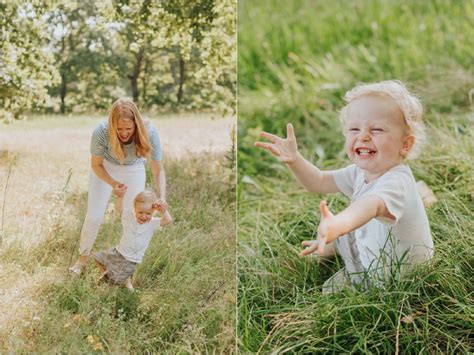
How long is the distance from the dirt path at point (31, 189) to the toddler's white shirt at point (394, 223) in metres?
0.98

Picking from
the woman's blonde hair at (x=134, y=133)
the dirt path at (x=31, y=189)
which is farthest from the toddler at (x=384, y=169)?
the dirt path at (x=31, y=189)

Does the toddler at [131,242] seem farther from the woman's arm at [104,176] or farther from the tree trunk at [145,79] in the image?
the tree trunk at [145,79]

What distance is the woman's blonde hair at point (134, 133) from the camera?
8.79 ft

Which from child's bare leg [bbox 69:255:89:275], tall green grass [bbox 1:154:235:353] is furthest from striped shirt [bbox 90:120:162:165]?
child's bare leg [bbox 69:255:89:275]

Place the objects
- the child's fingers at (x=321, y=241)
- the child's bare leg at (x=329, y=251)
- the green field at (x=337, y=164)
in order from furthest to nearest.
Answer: the child's bare leg at (x=329, y=251) → the green field at (x=337, y=164) → the child's fingers at (x=321, y=241)

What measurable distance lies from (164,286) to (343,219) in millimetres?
808

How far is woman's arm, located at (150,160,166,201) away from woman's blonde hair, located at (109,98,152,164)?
0.05 meters

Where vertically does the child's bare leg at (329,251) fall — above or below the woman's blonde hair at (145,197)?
below

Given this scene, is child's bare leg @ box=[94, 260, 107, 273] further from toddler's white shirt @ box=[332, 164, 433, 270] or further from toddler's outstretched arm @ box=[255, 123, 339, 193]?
toddler's white shirt @ box=[332, 164, 433, 270]

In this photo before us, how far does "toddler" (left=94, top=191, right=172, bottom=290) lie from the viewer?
8.87 ft

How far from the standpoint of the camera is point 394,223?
254 cm

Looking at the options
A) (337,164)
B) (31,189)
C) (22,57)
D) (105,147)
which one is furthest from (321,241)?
(337,164)

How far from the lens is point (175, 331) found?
2744mm

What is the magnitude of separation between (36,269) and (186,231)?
56 cm
